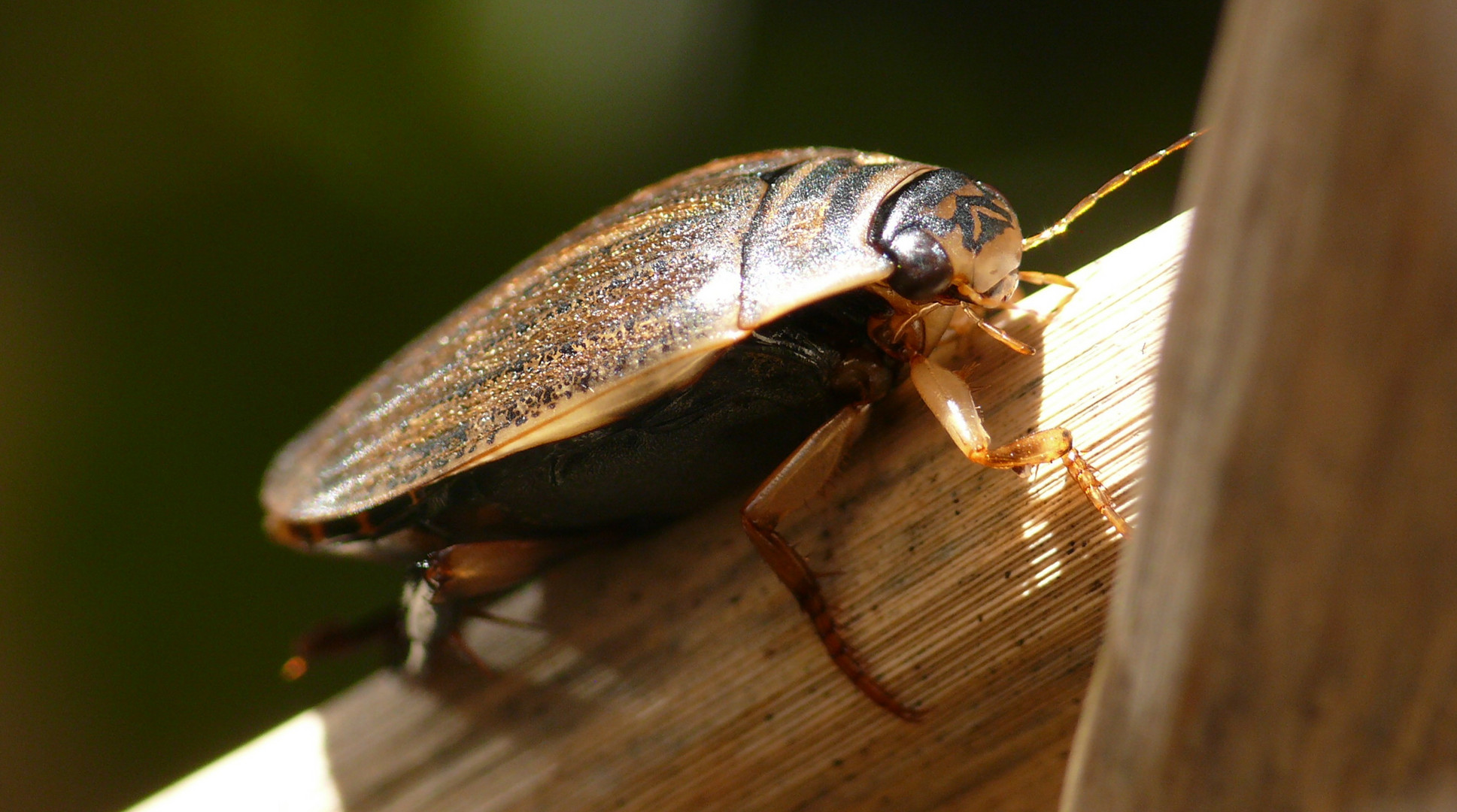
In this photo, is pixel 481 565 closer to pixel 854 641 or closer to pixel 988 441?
pixel 854 641

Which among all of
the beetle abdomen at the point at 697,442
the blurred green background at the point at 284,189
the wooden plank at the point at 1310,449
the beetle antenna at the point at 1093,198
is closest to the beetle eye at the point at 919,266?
the beetle abdomen at the point at 697,442

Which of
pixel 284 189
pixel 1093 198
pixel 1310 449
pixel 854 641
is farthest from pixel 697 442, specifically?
pixel 284 189

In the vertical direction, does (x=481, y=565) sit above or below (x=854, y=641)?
above

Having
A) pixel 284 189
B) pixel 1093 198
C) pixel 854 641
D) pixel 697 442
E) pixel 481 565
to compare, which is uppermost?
pixel 284 189

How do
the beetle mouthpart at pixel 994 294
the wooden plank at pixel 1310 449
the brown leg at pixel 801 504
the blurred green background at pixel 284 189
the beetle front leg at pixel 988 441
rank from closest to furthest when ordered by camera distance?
1. the wooden plank at pixel 1310 449
2. the beetle front leg at pixel 988 441
3. the brown leg at pixel 801 504
4. the beetle mouthpart at pixel 994 294
5. the blurred green background at pixel 284 189

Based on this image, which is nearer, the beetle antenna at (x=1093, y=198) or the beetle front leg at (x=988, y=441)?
the beetle front leg at (x=988, y=441)

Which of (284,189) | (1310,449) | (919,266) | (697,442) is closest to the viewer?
(1310,449)

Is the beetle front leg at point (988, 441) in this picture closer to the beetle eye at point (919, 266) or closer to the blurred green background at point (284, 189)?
the beetle eye at point (919, 266)

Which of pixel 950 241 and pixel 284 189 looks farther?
pixel 284 189

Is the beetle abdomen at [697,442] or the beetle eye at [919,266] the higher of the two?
the beetle eye at [919,266]

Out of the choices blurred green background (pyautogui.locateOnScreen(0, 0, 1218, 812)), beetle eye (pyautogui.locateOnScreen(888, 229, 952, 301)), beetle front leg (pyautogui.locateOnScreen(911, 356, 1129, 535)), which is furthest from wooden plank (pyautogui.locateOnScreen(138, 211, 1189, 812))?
blurred green background (pyautogui.locateOnScreen(0, 0, 1218, 812))
